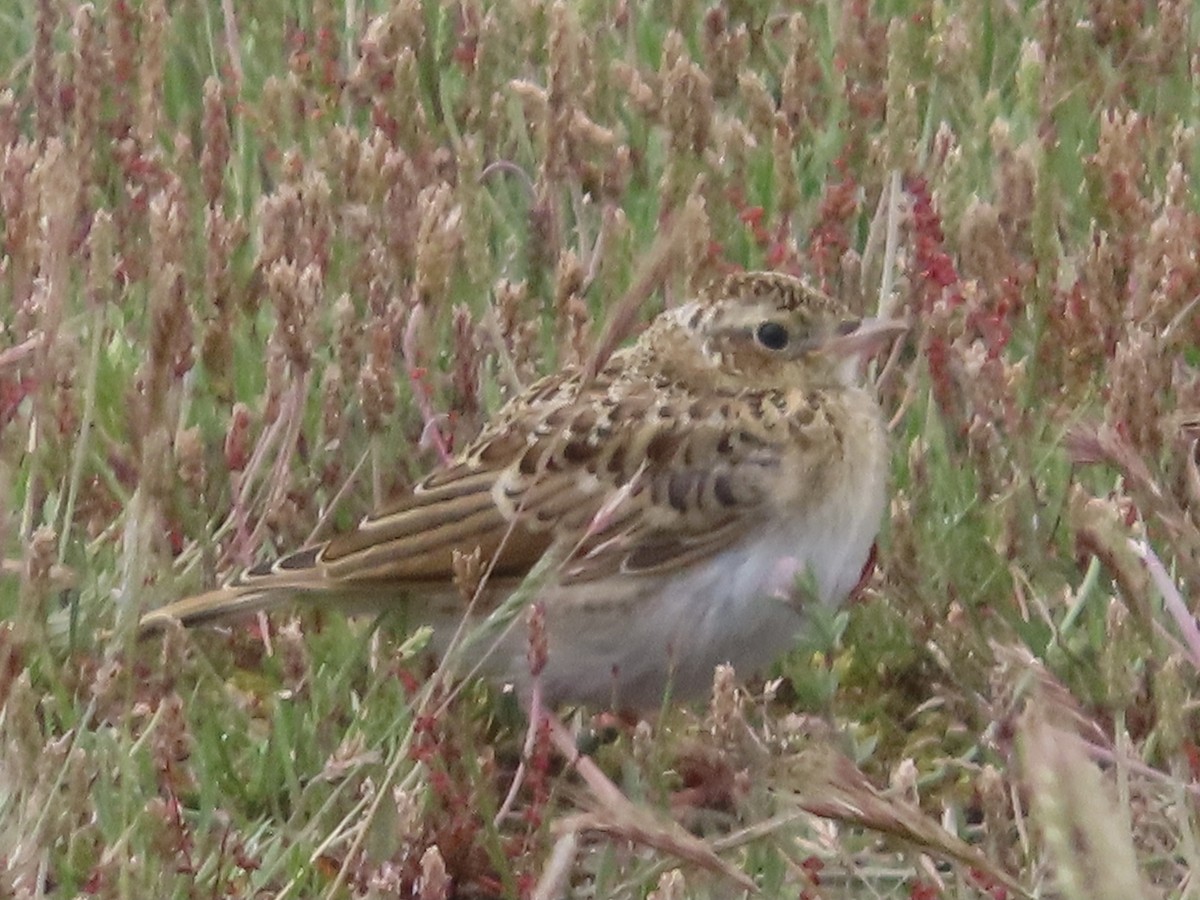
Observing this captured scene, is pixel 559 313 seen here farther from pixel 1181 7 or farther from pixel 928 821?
pixel 928 821

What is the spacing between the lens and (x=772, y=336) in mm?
3387

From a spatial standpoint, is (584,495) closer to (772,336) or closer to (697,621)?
(697,621)

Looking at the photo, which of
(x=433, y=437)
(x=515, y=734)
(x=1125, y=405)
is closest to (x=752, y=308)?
(x=433, y=437)

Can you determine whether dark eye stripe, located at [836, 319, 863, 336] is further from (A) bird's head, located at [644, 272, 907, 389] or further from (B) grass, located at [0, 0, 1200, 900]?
(B) grass, located at [0, 0, 1200, 900]

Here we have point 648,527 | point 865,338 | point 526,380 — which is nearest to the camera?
point 648,527

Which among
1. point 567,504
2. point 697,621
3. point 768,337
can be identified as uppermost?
point 768,337

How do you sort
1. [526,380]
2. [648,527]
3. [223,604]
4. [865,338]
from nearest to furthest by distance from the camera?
[223,604] → [648,527] → [865,338] → [526,380]

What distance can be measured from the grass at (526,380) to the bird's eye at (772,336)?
17 cm

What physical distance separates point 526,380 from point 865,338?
675 millimetres

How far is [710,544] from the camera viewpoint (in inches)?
125

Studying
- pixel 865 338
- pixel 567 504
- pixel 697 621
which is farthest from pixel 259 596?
pixel 865 338

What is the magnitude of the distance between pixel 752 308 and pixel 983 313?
14.3 inches

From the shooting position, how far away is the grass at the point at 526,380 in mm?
2244

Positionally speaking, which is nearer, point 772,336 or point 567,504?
point 567,504
